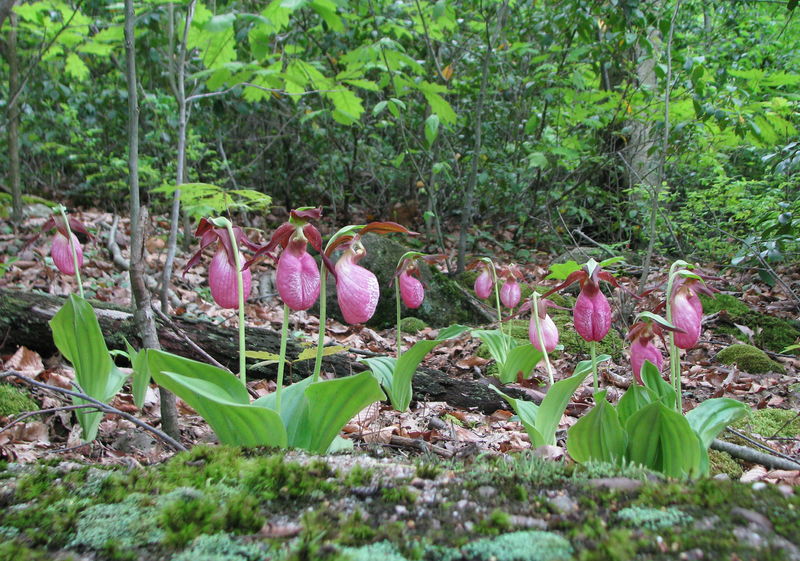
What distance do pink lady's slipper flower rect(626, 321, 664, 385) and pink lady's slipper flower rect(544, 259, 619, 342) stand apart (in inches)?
6.0

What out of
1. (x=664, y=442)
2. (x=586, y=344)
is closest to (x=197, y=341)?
(x=664, y=442)

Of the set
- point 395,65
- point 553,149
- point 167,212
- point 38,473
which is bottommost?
point 38,473

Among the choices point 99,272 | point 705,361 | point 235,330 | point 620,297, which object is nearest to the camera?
point 235,330

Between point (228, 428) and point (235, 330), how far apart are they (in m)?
1.53

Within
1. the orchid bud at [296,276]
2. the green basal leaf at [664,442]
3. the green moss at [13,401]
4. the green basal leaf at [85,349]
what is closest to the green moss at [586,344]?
the green basal leaf at [664,442]

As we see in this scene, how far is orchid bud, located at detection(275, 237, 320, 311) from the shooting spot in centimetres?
143

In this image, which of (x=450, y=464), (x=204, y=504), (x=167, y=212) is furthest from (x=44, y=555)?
(x=167, y=212)

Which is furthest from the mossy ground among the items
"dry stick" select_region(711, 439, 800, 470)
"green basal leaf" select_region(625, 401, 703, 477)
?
"dry stick" select_region(711, 439, 800, 470)

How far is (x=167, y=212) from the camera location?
7.09m

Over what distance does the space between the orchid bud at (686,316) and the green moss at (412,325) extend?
2.75 metres

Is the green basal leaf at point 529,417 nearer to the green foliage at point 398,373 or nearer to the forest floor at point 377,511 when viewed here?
the green foliage at point 398,373

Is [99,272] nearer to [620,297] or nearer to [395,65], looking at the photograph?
[395,65]

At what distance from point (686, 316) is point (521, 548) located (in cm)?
132

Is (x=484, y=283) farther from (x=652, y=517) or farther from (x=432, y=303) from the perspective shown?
(x=652, y=517)
